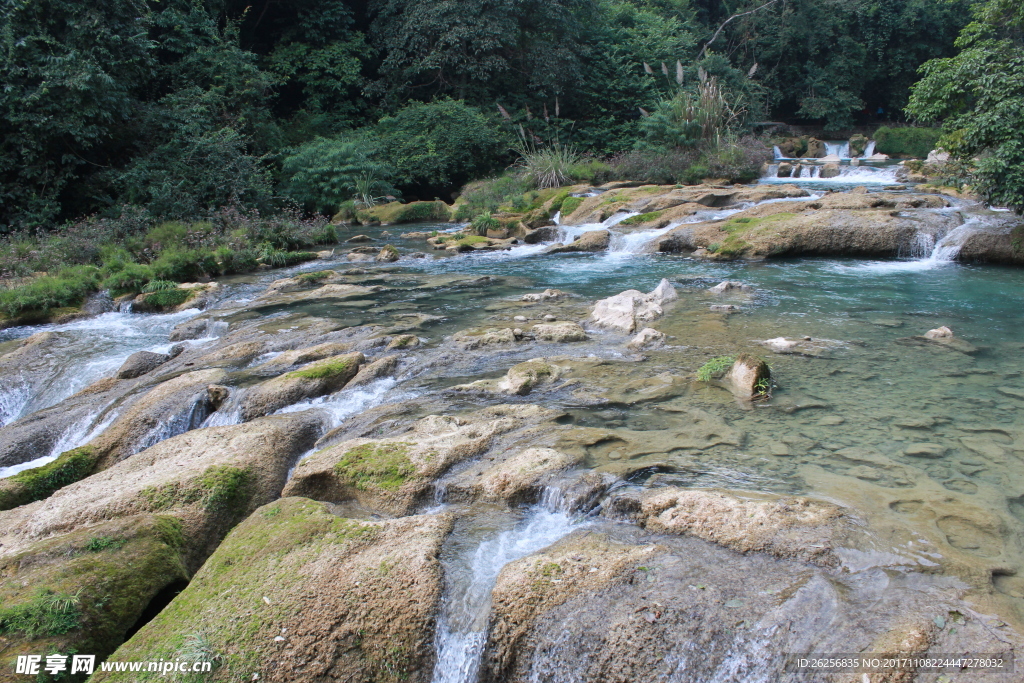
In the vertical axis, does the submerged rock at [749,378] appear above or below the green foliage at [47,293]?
below

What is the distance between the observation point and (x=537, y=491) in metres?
3.84

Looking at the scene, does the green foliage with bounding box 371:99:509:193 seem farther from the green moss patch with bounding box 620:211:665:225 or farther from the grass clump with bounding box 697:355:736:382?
the grass clump with bounding box 697:355:736:382

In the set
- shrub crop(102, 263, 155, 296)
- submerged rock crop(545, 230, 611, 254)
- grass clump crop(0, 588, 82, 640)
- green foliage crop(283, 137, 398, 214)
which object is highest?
green foliage crop(283, 137, 398, 214)

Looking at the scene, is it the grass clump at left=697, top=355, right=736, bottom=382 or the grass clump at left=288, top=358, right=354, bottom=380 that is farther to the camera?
the grass clump at left=288, top=358, right=354, bottom=380

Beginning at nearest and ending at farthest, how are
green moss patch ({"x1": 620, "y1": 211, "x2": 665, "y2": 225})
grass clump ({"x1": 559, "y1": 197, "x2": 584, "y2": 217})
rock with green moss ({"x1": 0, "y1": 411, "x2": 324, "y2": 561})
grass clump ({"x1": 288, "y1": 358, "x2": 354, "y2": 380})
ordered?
rock with green moss ({"x1": 0, "y1": 411, "x2": 324, "y2": 561})
grass clump ({"x1": 288, "y1": 358, "x2": 354, "y2": 380})
green moss patch ({"x1": 620, "y1": 211, "x2": 665, "y2": 225})
grass clump ({"x1": 559, "y1": 197, "x2": 584, "y2": 217})

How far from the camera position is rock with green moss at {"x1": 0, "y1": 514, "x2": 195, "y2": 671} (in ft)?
9.53

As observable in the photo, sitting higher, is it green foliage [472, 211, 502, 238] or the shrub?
the shrub

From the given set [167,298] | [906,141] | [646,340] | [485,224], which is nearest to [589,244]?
[485,224]

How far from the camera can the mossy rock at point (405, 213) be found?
2012cm

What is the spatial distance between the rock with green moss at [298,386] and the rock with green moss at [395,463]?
1.55 meters

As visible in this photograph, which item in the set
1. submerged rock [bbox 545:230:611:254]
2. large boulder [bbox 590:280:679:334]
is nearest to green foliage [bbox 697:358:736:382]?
large boulder [bbox 590:280:679:334]

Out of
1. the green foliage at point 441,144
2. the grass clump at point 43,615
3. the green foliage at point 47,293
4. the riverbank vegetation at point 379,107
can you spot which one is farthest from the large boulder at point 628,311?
the green foliage at point 441,144

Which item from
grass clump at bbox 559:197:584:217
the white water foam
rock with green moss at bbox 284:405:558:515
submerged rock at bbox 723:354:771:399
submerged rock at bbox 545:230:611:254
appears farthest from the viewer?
grass clump at bbox 559:197:584:217

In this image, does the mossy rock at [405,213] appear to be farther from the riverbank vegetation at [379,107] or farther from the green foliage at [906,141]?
the green foliage at [906,141]
